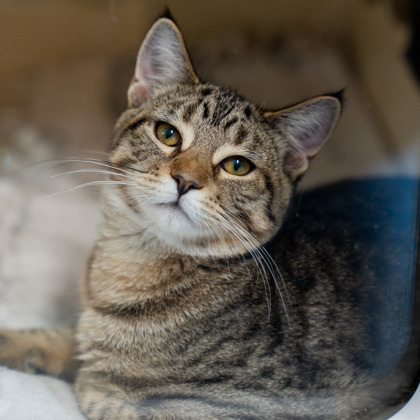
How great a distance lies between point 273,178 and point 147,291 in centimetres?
48

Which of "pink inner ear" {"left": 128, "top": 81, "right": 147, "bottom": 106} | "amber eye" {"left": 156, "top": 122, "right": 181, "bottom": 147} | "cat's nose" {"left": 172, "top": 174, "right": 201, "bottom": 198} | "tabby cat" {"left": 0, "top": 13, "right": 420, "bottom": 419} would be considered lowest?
"tabby cat" {"left": 0, "top": 13, "right": 420, "bottom": 419}

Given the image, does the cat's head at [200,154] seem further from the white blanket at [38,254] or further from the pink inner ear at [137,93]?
the white blanket at [38,254]

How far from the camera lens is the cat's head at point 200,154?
122cm

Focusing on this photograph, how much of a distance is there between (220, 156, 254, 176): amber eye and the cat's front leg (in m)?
0.72

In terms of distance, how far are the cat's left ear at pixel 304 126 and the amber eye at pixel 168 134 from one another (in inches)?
10.5

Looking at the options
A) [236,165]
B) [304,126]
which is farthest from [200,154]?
[304,126]

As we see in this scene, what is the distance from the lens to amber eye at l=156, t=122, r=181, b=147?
1304 millimetres

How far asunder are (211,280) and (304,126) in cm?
50

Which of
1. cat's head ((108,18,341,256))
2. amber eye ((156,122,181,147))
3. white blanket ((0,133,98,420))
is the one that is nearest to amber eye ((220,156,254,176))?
cat's head ((108,18,341,256))

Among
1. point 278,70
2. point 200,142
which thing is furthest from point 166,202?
point 278,70

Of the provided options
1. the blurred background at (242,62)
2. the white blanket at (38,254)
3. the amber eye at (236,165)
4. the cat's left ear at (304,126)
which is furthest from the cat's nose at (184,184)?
the white blanket at (38,254)

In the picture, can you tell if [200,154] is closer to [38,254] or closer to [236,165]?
[236,165]

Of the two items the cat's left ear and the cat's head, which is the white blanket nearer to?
the cat's head

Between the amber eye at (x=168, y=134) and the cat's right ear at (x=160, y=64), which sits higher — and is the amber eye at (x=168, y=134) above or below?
below
